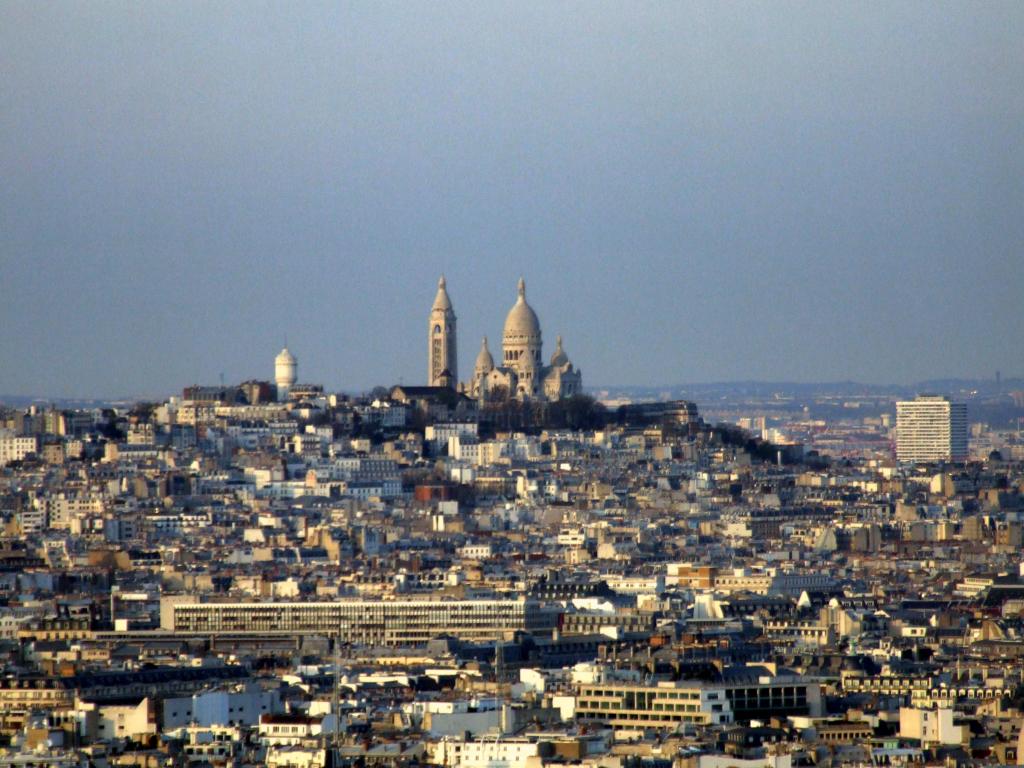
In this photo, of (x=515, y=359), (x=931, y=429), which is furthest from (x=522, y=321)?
(x=931, y=429)

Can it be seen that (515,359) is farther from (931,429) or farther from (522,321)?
(931,429)

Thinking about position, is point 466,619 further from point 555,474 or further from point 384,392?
point 384,392

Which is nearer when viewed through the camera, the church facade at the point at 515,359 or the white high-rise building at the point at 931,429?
the church facade at the point at 515,359

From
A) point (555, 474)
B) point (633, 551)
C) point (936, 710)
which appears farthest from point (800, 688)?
point (555, 474)

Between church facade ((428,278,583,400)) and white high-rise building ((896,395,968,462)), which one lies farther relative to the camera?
white high-rise building ((896,395,968,462))
